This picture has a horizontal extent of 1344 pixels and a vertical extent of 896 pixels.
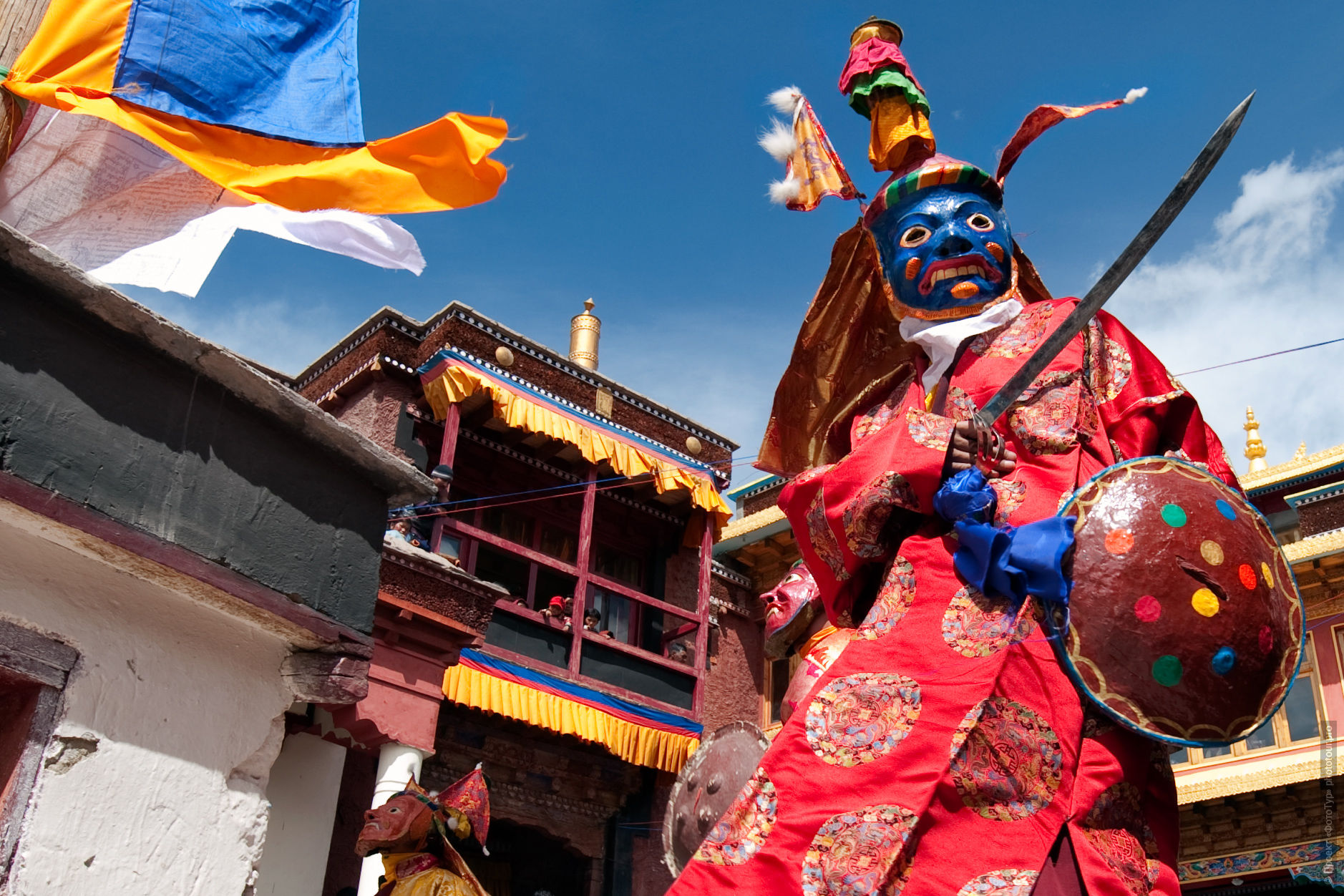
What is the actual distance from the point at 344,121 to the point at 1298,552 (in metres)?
12.1

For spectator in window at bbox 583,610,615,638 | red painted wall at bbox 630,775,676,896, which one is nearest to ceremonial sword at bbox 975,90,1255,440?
spectator in window at bbox 583,610,615,638

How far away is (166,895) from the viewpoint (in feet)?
14.6

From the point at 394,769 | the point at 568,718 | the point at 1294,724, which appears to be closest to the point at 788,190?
the point at 394,769

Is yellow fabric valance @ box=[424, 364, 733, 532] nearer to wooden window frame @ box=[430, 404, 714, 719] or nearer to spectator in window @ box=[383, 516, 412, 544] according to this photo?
wooden window frame @ box=[430, 404, 714, 719]

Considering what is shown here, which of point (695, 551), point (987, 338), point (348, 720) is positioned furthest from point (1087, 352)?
point (695, 551)

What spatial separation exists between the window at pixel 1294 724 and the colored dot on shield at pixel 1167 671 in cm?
1216

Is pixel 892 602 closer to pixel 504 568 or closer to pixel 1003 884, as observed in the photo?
pixel 1003 884

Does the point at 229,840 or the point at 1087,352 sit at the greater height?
the point at 1087,352

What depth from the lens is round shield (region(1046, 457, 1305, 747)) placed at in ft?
11.2

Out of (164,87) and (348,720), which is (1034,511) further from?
(164,87)

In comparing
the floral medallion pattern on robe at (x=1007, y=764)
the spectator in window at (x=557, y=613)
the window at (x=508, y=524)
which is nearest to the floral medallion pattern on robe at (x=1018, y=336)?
the floral medallion pattern on robe at (x=1007, y=764)

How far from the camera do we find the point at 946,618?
3.96 metres

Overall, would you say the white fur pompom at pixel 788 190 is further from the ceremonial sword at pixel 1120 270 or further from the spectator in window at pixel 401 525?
the spectator in window at pixel 401 525

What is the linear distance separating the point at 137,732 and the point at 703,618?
10.8m
